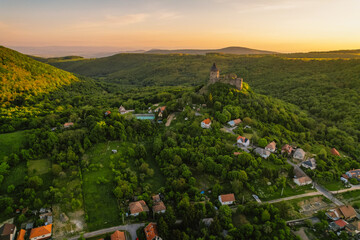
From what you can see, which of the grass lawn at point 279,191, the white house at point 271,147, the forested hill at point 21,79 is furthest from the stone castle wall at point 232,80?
the forested hill at point 21,79

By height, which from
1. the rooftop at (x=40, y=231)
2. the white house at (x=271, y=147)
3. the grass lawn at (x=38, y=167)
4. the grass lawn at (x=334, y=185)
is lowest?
the grass lawn at (x=334, y=185)

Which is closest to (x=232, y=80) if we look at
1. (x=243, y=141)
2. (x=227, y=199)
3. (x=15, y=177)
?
(x=243, y=141)

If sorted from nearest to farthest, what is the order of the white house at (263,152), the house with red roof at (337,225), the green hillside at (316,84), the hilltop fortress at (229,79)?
1. the house with red roof at (337,225)
2. the white house at (263,152)
3. the hilltop fortress at (229,79)
4. the green hillside at (316,84)

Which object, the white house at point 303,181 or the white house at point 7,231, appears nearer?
the white house at point 7,231

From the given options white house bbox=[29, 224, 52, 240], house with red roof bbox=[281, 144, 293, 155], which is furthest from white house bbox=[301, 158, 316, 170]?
white house bbox=[29, 224, 52, 240]

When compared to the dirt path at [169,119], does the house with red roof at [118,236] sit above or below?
below

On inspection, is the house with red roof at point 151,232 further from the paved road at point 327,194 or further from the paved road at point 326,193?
the paved road at point 327,194
